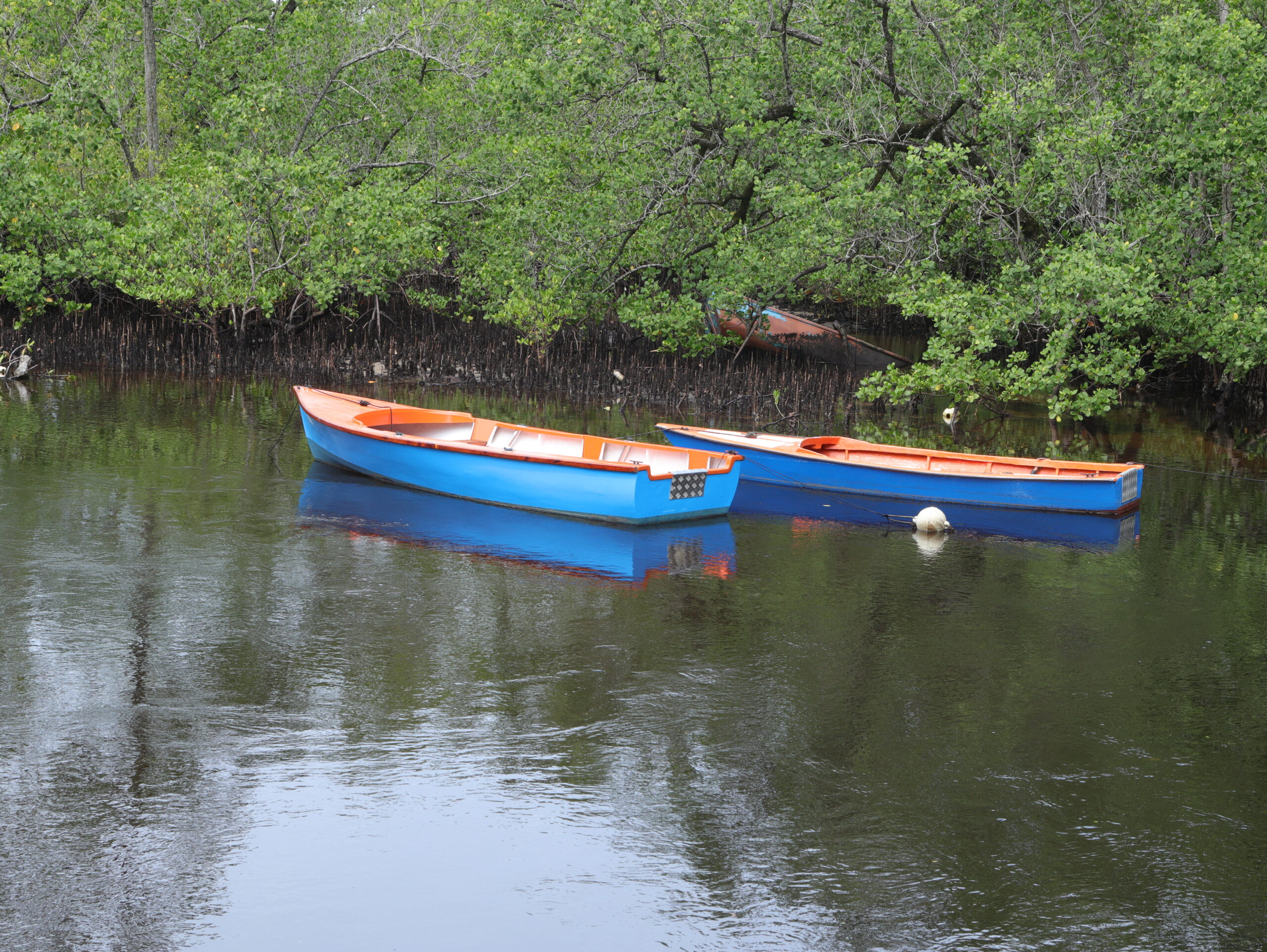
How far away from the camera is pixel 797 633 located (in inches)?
350

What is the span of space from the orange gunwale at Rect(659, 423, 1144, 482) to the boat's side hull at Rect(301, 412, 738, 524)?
2029mm

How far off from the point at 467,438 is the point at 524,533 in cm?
354

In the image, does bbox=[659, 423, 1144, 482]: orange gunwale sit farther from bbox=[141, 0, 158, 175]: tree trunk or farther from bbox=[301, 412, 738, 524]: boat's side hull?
bbox=[141, 0, 158, 175]: tree trunk

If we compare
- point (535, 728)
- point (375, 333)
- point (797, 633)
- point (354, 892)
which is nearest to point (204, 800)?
point (354, 892)

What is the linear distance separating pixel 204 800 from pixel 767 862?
8.70 feet

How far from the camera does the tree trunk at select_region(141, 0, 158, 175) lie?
2531 cm

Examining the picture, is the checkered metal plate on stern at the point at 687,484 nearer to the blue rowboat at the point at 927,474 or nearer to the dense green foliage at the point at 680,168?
the blue rowboat at the point at 927,474

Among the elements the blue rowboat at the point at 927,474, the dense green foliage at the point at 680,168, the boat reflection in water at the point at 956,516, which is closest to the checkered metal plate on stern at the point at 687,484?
the boat reflection in water at the point at 956,516

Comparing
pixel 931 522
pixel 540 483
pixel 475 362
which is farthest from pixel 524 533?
pixel 475 362

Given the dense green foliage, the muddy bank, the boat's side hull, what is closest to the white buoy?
the boat's side hull

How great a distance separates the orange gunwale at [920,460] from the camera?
527 inches

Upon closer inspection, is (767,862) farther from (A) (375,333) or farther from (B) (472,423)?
(A) (375,333)

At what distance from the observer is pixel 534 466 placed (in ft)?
40.9

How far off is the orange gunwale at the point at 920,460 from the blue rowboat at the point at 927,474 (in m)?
0.01
